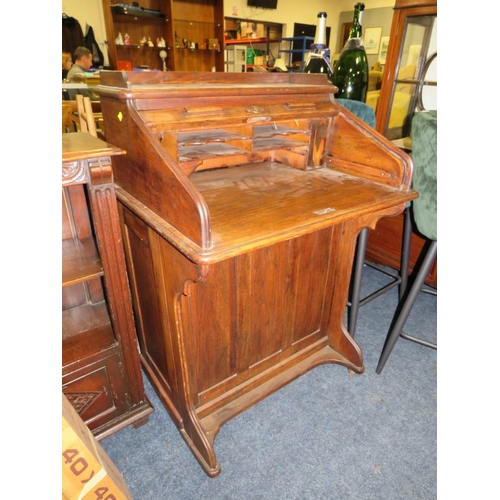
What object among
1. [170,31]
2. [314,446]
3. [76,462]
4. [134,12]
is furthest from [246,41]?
[76,462]

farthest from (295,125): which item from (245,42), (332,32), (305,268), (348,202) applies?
(332,32)

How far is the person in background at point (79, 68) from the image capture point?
3.87 m

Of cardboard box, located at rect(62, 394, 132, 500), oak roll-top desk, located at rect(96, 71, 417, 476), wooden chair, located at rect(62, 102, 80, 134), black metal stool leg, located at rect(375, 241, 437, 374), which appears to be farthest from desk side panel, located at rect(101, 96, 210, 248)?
wooden chair, located at rect(62, 102, 80, 134)

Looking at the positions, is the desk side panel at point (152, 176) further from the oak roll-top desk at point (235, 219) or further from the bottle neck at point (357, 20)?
the bottle neck at point (357, 20)

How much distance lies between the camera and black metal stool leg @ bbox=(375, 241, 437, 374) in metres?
1.56

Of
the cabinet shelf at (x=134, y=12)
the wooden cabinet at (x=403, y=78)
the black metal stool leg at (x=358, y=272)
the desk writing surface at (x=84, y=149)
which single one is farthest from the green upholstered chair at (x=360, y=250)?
the cabinet shelf at (x=134, y=12)

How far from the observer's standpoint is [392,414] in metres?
1.68

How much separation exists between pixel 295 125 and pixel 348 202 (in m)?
0.49

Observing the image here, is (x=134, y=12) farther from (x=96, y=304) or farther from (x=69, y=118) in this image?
(x=96, y=304)

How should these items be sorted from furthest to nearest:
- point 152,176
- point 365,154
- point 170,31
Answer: point 170,31, point 365,154, point 152,176

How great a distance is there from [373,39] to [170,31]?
574cm

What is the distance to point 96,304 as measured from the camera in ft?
5.20

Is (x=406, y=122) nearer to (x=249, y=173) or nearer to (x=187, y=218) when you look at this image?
(x=249, y=173)

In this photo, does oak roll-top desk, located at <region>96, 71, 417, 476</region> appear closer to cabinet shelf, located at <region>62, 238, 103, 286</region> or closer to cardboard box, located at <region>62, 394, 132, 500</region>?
cabinet shelf, located at <region>62, 238, 103, 286</region>
